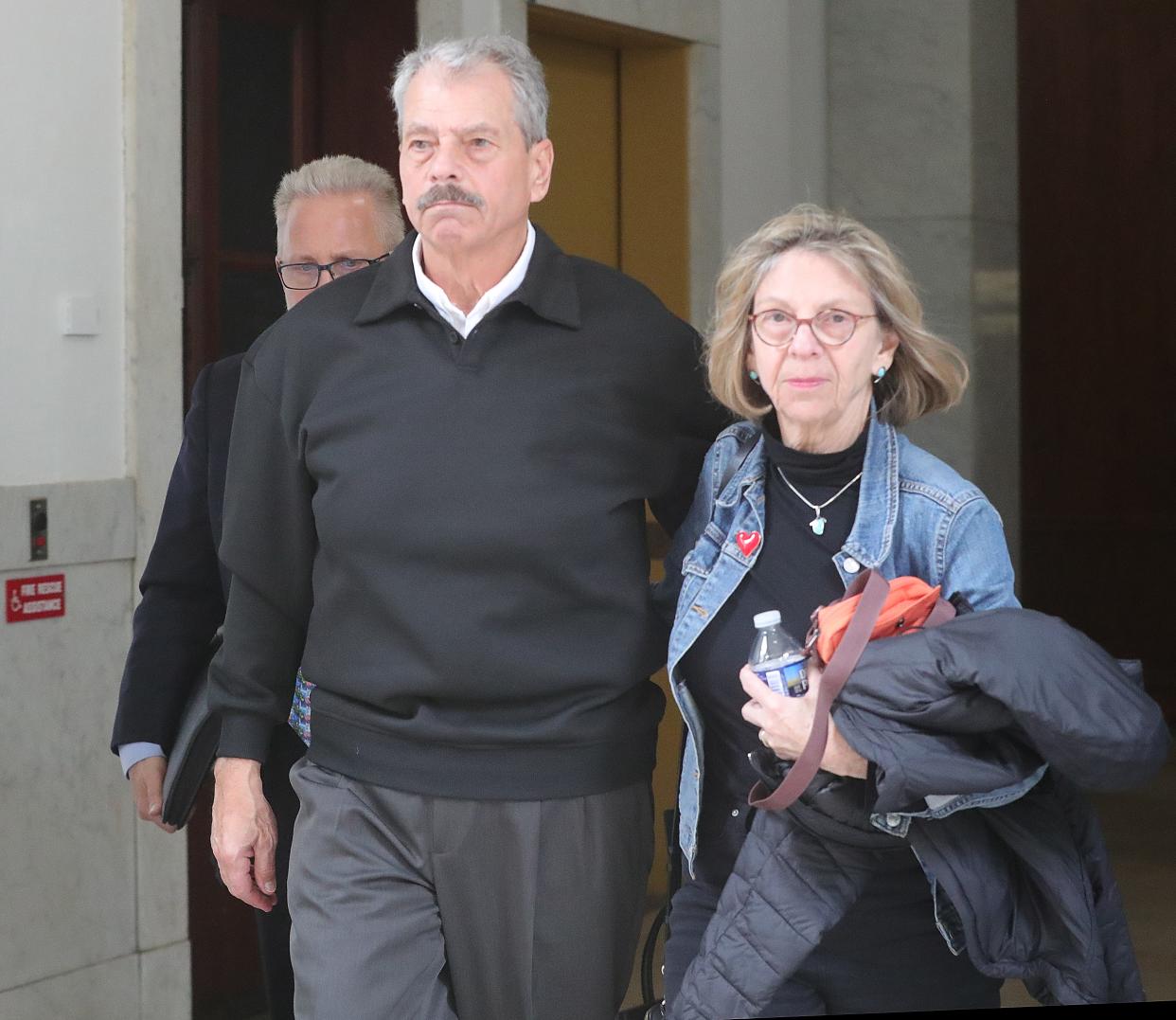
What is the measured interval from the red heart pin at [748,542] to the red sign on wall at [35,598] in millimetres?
2086

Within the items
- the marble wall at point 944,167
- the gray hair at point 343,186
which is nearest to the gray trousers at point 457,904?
the gray hair at point 343,186

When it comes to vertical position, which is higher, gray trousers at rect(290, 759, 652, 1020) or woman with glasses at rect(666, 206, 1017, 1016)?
woman with glasses at rect(666, 206, 1017, 1016)

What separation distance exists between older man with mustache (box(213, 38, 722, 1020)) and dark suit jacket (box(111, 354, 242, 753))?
0.47 metres

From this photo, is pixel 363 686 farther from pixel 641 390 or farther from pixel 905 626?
pixel 905 626

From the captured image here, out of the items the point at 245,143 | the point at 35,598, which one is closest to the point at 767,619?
the point at 35,598

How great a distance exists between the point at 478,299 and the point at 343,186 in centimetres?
74

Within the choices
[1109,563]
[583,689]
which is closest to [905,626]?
[583,689]

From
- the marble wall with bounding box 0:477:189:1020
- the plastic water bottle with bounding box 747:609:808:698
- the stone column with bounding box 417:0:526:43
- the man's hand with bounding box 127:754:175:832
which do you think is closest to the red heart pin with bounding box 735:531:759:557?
the plastic water bottle with bounding box 747:609:808:698

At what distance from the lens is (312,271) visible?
3107 millimetres

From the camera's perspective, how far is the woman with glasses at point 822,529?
7.39 ft

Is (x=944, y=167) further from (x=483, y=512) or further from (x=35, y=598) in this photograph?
(x=483, y=512)

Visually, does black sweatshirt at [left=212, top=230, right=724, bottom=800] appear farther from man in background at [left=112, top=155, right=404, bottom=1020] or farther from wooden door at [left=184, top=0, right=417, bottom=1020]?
wooden door at [left=184, top=0, right=417, bottom=1020]

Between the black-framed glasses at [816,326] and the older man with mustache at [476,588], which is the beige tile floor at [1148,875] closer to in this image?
the older man with mustache at [476,588]

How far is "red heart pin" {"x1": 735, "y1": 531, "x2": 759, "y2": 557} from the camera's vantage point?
2.32m
